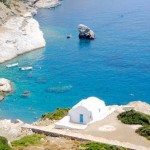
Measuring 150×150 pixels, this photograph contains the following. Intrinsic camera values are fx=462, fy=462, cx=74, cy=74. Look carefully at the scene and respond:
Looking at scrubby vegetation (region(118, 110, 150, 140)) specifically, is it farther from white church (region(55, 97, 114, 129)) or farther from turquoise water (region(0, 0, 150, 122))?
turquoise water (region(0, 0, 150, 122))

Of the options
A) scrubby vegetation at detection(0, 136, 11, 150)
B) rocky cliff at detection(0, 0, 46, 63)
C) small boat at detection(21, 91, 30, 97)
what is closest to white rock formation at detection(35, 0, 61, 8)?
rocky cliff at detection(0, 0, 46, 63)

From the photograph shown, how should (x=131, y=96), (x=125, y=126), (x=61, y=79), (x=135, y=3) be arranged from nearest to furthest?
(x=125, y=126) < (x=131, y=96) < (x=61, y=79) < (x=135, y=3)

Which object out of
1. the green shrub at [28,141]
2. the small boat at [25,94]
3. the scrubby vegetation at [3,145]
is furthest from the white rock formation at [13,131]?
the small boat at [25,94]

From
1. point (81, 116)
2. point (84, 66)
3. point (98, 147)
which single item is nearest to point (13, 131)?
point (81, 116)

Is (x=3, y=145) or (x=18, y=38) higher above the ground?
(x=3, y=145)

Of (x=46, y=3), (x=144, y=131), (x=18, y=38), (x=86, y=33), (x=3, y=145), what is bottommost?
(x=86, y=33)

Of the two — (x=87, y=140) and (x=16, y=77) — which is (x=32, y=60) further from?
(x=87, y=140)

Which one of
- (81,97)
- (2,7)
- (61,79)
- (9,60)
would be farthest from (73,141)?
(2,7)

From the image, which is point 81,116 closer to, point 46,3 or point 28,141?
point 28,141
